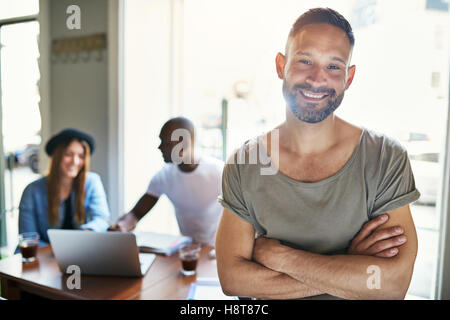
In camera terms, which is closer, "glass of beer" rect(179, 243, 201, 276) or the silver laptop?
the silver laptop

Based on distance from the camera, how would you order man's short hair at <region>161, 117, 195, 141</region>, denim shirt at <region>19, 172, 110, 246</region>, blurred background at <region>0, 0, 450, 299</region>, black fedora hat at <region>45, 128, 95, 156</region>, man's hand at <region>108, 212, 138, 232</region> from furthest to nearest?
denim shirt at <region>19, 172, 110, 246</region>
man's hand at <region>108, 212, 138, 232</region>
black fedora hat at <region>45, 128, 95, 156</region>
man's short hair at <region>161, 117, 195, 141</region>
blurred background at <region>0, 0, 450, 299</region>

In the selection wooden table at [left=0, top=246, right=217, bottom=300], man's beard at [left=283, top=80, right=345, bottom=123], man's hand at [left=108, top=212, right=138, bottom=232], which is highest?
man's beard at [left=283, top=80, right=345, bottom=123]

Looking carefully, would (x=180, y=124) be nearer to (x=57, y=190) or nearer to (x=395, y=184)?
(x=395, y=184)

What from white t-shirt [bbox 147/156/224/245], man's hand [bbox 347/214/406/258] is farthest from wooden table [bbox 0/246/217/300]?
man's hand [bbox 347/214/406/258]

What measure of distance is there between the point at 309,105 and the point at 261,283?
0.42m

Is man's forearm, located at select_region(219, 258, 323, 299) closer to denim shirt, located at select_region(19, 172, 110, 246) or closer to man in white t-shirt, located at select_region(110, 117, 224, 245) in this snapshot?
man in white t-shirt, located at select_region(110, 117, 224, 245)

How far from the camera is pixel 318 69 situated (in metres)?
0.74

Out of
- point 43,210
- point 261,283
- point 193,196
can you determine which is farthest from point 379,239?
point 43,210

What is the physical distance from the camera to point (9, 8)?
962 mm

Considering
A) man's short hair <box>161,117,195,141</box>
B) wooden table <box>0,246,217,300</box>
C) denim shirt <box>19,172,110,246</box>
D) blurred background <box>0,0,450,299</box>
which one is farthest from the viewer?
denim shirt <box>19,172,110,246</box>

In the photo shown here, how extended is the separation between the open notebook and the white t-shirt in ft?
0.35

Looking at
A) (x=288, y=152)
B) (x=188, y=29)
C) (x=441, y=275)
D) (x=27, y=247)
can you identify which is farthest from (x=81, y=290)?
(x=441, y=275)

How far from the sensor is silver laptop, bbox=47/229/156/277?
1.07 metres

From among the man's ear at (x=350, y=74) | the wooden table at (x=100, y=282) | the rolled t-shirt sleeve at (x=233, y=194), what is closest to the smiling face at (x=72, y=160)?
the wooden table at (x=100, y=282)
